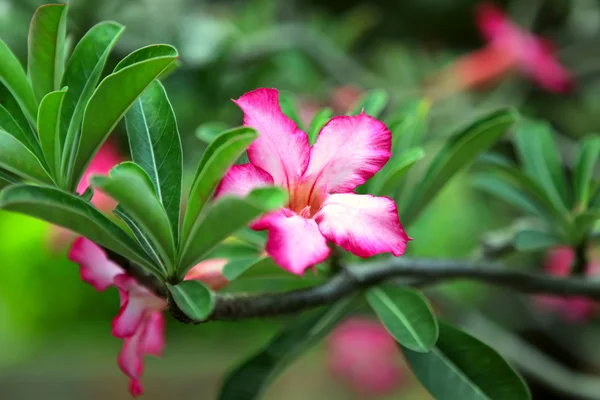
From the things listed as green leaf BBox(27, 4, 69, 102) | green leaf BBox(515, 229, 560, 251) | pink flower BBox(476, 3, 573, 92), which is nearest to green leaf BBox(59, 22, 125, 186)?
green leaf BBox(27, 4, 69, 102)

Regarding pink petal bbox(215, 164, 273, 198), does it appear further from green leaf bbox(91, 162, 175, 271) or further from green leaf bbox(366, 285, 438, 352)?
green leaf bbox(366, 285, 438, 352)

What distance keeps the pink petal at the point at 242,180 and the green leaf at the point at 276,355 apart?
21cm

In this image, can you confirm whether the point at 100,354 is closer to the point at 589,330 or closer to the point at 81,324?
the point at 81,324

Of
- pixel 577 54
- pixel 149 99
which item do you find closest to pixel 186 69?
pixel 149 99

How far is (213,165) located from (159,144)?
10cm

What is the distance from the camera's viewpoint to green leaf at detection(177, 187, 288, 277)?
0.98 ft

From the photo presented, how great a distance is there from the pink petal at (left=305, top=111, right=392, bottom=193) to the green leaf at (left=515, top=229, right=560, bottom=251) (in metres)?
0.24

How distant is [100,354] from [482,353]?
1.76 metres

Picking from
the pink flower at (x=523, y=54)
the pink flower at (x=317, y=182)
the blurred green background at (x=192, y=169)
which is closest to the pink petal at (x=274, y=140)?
the pink flower at (x=317, y=182)

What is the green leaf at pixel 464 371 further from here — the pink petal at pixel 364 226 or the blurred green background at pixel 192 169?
the blurred green background at pixel 192 169

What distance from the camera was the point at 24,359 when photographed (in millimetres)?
1941

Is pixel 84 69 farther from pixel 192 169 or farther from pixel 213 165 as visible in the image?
pixel 192 169

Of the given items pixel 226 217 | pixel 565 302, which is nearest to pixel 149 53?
pixel 226 217

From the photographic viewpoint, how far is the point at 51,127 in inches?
15.5
